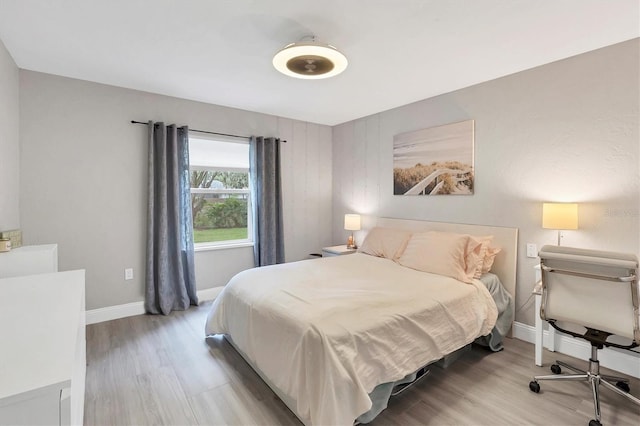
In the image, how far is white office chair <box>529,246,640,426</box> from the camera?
173cm

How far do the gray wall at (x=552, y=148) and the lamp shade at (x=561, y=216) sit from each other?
224 mm

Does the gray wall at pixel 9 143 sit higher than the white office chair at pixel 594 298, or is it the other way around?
the gray wall at pixel 9 143

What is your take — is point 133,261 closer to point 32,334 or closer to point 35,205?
point 35,205

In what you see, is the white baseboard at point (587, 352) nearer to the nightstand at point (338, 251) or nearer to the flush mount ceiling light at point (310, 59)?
the nightstand at point (338, 251)

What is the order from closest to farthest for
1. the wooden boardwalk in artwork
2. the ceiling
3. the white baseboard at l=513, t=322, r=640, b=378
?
the ceiling
the white baseboard at l=513, t=322, r=640, b=378
the wooden boardwalk in artwork

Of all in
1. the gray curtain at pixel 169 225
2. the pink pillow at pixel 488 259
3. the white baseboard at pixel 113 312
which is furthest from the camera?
the gray curtain at pixel 169 225

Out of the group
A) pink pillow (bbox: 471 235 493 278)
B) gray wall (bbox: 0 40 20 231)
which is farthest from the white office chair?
gray wall (bbox: 0 40 20 231)

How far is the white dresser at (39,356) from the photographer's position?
0.76 meters

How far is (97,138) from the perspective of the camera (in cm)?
312

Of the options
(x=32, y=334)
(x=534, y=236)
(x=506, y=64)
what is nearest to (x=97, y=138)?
(x=32, y=334)

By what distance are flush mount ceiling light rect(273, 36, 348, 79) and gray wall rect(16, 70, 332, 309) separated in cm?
193

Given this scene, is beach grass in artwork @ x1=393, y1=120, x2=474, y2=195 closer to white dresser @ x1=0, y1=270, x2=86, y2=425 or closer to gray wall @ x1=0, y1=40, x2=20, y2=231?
white dresser @ x1=0, y1=270, x2=86, y2=425

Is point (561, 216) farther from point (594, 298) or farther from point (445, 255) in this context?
point (445, 255)

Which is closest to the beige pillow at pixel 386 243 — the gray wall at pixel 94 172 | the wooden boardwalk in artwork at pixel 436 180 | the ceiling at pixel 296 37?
the wooden boardwalk in artwork at pixel 436 180
